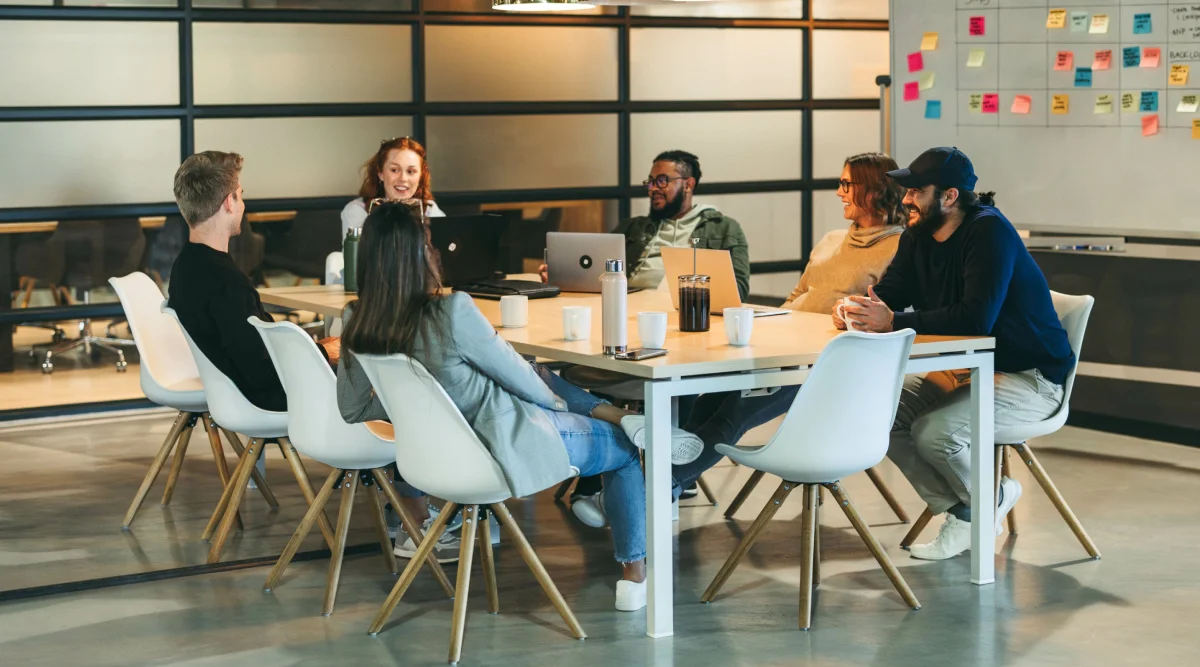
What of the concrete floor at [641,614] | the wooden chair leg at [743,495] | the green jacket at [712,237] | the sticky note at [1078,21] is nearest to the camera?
the concrete floor at [641,614]

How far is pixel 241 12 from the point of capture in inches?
279

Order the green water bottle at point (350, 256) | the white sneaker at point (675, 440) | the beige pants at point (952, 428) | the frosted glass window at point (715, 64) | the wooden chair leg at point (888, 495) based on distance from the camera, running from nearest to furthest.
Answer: the white sneaker at point (675, 440) < the beige pants at point (952, 428) < the wooden chair leg at point (888, 495) < the green water bottle at point (350, 256) < the frosted glass window at point (715, 64)

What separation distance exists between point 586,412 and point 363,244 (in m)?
0.91

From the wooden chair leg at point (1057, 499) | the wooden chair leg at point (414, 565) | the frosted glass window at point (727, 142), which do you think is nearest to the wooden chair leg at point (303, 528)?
the wooden chair leg at point (414, 565)

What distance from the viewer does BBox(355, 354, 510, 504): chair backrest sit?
367 centimetres

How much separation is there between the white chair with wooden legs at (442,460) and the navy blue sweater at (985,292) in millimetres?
1332

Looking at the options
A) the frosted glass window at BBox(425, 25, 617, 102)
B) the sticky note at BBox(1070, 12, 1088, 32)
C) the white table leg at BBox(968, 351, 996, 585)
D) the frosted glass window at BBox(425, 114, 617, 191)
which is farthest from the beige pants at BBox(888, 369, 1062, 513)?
the frosted glass window at BBox(425, 25, 617, 102)

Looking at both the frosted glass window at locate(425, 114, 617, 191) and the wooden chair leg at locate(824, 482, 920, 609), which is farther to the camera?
the frosted glass window at locate(425, 114, 617, 191)

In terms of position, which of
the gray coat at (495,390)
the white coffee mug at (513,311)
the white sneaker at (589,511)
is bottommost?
the white sneaker at (589,511)

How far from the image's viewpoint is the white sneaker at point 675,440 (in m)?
3.98

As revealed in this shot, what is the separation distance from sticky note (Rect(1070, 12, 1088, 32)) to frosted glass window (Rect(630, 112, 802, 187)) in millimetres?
2389

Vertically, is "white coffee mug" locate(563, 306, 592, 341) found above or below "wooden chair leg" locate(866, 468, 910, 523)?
above

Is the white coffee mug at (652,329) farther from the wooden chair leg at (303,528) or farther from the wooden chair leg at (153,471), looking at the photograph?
the wooden chair leg at (153,471)

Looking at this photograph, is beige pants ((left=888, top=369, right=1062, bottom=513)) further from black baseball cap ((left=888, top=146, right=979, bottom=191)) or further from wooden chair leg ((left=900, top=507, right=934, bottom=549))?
black baseball cap ((left=888, top=146, right=979, bottom=191))
